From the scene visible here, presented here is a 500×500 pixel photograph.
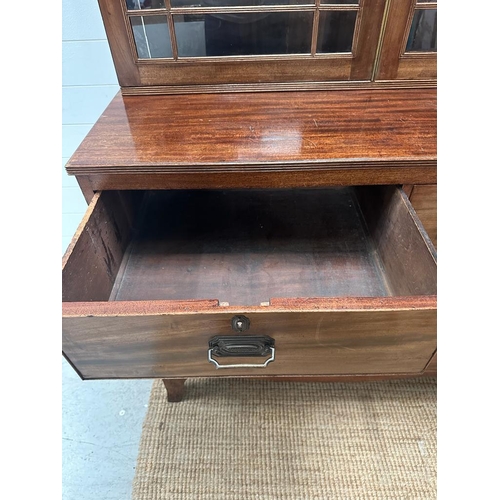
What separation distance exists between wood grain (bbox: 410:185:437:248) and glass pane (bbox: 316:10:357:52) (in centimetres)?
32

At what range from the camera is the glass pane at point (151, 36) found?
28.3 inches

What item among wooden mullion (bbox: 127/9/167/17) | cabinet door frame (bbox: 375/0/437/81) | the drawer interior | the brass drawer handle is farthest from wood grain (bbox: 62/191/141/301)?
cabinet door frame (bbox: 375/0/437/81)

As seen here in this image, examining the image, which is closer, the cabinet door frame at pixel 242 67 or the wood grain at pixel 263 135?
the wood grain at pixel 263 135

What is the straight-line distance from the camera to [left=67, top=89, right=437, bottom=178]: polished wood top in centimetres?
60

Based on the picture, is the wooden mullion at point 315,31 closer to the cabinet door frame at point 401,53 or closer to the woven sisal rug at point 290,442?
the cabinet door frame at point 401,53

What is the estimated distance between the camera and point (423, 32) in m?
0.73

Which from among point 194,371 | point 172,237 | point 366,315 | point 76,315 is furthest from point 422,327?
point 172,237

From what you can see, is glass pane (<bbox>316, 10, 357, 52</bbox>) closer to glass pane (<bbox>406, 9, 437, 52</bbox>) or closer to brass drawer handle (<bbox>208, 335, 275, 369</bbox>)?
glass pane (<bbox>406, 9, 437, 52</bbox>)

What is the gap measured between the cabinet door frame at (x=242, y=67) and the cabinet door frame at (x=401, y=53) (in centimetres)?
2

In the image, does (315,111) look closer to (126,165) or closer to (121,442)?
(126,165)

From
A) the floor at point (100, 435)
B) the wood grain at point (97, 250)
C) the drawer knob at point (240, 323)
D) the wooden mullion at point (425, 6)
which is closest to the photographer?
the drawer knob at point (240, 323)

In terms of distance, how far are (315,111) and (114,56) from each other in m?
0.41

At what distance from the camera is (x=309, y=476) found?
782mm

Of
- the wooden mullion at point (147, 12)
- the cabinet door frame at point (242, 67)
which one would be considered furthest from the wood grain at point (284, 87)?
the wooden mullion at point (147, 12)
